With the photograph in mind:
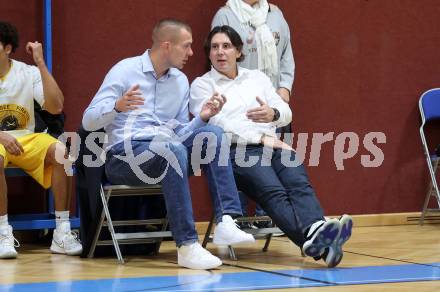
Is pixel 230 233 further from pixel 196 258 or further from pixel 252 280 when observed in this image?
pixel 252 280

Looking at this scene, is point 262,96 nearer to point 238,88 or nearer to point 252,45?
point 238,88

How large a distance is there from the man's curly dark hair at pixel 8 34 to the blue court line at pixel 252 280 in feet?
5.43

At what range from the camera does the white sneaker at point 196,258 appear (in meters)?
3.78

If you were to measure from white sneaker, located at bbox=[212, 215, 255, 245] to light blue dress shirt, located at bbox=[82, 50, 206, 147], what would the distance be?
0.51 m

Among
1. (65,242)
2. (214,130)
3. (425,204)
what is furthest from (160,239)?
(425,204)

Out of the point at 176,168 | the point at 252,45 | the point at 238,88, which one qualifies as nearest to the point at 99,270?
the point at 176,168

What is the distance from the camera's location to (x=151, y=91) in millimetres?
4184

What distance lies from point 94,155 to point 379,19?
105 inches

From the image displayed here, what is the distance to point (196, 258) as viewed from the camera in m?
3.79

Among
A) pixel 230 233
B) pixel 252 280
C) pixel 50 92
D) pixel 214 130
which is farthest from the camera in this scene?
pixel 50 92

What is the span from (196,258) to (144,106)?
854 mm

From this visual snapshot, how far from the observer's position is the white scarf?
4.97 meters

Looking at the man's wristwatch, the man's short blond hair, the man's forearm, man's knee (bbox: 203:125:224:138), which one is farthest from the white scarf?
the man's forearm

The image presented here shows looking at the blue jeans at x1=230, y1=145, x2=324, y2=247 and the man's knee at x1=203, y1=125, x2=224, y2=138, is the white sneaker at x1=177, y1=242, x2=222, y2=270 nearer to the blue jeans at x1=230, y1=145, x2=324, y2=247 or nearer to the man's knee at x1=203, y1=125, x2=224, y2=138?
the blue jeans at x1=230, y1=145, x2=324, y2=247
